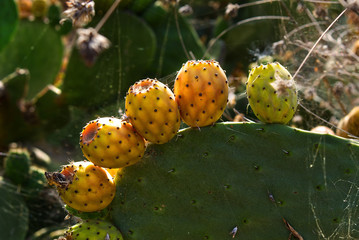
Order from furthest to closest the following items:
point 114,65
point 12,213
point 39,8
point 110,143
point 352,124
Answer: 1. point 39,8
2. point 114,65
3. point 12,213
4. point 352,124
5. point 110,143

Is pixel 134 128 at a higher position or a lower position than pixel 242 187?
higher

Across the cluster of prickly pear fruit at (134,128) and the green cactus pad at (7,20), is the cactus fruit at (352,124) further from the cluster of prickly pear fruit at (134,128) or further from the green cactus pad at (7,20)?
the green cactus pad at (7,20)

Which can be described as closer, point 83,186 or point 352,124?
point 83,186

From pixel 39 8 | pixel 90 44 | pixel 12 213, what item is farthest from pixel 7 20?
pixel 90 44

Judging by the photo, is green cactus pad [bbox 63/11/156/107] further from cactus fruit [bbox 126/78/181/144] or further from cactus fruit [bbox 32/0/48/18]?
cactus fruit [bbox 126/78/181/144]

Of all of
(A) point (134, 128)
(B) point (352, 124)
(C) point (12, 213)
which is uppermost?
(A) point (134, 128)

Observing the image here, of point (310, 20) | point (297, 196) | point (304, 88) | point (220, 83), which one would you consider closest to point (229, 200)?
point (297, 196)

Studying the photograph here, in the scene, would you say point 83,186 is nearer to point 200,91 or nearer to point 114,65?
point 200,91

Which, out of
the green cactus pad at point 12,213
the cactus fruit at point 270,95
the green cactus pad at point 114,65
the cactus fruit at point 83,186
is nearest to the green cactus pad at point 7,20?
the green cactus pad at point 114,65
